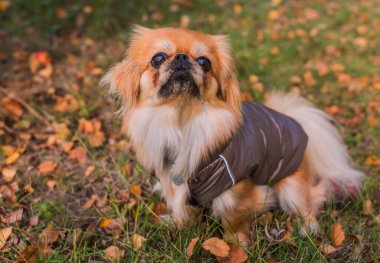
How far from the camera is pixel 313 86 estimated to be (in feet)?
15.0

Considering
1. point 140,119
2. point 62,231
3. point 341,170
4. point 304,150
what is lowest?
point 62,231

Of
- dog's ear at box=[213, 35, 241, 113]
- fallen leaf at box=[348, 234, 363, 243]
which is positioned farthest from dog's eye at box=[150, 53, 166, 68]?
fallen leaf at box=[348, 234, 363, 243]

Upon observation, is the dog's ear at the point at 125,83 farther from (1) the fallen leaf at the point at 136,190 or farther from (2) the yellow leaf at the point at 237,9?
(2) the yellow leaf at the point at 237,9

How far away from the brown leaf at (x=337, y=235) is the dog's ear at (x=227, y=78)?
94 cm

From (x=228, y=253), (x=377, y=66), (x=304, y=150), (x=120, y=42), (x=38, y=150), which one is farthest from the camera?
(x=120, y=42)

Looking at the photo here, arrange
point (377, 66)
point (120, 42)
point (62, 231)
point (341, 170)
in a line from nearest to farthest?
point (62, 231) < point (341, 170) < point (377, 66) < point (120, 42)

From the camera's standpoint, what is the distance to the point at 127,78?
8.61 ft

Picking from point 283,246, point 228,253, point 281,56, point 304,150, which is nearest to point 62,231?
point 228,253

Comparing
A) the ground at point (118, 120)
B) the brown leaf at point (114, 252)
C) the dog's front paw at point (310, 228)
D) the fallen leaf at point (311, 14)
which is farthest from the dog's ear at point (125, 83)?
the fallen leaf at point (311, 14)

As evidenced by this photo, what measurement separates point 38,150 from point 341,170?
241 centimetres

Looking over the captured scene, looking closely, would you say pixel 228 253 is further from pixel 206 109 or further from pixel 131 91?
pixel 131 91

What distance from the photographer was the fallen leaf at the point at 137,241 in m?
2.54

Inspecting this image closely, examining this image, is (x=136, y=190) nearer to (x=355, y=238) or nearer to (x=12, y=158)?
(x=12, y=158)

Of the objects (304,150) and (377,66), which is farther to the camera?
(377,66)
